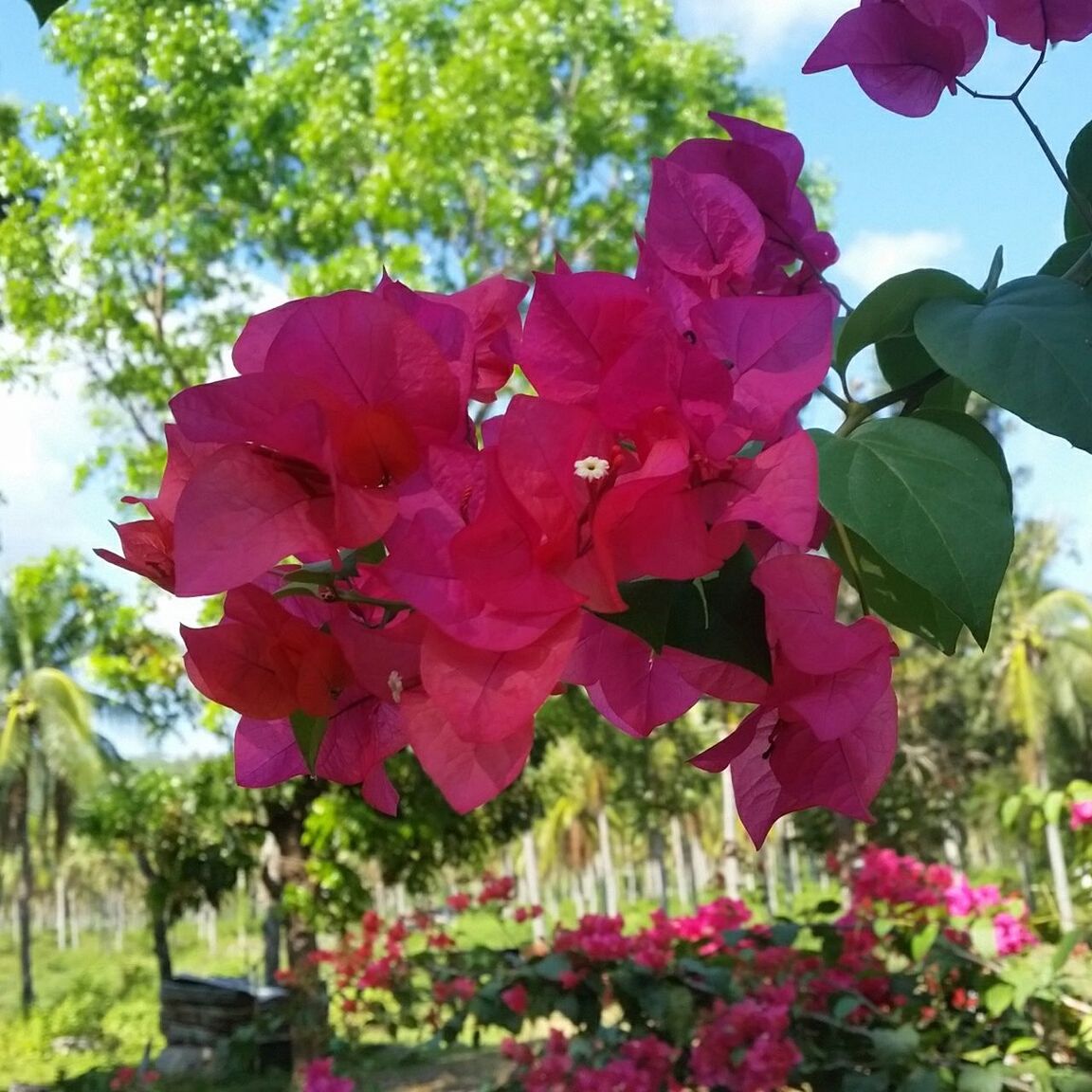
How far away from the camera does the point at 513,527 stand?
16cm

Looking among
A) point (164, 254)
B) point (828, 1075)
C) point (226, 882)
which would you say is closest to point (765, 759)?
point (828, 1075)

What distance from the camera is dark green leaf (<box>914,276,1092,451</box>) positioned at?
174 mm

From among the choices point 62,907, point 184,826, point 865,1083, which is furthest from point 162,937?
point 62,907

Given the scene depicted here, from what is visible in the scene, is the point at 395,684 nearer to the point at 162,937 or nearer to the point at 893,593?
the point at 893,593

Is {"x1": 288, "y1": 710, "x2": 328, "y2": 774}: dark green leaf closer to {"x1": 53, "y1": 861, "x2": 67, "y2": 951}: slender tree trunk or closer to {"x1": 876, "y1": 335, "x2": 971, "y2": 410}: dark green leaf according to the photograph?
{"x1": 876, "y1": 335, "x2": 971, "y2": 410}: dark green leaf

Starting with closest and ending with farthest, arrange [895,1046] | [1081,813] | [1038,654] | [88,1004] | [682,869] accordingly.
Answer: [895,1046], [1081,813], [1038,654], [88,1004], [682,869]

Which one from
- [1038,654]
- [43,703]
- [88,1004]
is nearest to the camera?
[43,703]

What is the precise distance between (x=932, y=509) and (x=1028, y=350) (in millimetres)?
36

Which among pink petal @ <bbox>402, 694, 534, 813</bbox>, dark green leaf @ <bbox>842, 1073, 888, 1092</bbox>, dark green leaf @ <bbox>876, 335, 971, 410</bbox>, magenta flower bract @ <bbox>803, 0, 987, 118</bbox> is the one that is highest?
magenta flower bract @ <bbox>803, 0, 987, 118</bbox>

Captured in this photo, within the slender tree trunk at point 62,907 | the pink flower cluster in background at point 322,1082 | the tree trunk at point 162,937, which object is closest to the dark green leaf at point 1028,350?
the pink flower cluster in background at point 322,1082

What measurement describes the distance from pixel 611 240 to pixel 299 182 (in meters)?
1.44

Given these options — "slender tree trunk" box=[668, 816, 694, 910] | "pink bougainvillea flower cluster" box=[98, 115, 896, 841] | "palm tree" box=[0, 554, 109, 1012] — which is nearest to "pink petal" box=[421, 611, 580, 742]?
"pink bougainvillea flower cluster" box=[98, 115, 896, 841]

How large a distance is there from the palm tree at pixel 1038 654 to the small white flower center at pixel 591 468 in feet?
34.8

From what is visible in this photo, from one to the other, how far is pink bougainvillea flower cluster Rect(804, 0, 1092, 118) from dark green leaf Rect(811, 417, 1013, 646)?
115 millimetres
